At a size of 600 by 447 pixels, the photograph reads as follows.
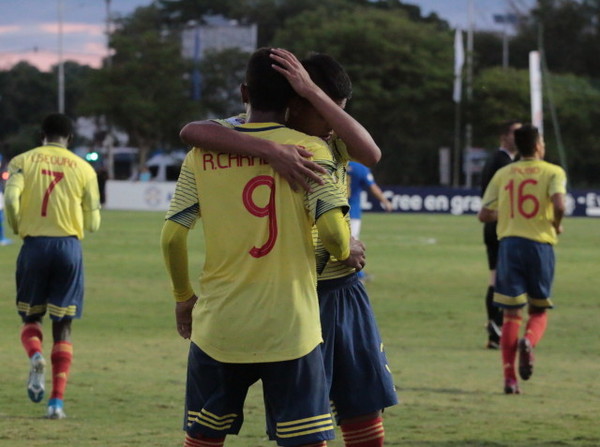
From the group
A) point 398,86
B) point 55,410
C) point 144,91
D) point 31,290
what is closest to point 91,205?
point 31,290

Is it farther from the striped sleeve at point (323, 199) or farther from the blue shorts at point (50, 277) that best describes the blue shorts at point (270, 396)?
the blue shorts at point (50, 277)

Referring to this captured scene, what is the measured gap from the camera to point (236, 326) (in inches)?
201

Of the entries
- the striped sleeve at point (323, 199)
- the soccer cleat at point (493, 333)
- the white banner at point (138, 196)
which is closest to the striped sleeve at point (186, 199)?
the striped sleeve at point (323, 199)

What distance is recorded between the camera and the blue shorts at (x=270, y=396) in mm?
5176

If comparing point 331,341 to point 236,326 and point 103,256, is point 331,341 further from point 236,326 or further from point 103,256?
point 103,256

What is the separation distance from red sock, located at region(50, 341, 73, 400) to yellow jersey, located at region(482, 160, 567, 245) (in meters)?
3.59

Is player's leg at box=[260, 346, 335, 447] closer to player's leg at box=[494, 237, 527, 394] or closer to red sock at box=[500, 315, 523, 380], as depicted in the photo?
red sock at box=[500, 315, 523, 380]

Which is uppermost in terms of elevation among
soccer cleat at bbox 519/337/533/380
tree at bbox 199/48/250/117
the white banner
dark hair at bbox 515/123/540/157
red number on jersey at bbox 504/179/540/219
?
tree at bbox 199/48/250/117

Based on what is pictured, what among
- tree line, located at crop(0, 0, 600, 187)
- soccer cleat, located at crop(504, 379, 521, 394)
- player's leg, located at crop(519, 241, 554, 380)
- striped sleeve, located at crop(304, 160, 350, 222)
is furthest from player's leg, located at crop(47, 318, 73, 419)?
tree line, located at crop(0, 0, 600, 187)

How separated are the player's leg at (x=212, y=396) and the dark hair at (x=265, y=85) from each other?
3.18 feet

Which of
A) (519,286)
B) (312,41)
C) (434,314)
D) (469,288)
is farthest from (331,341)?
(312,41)

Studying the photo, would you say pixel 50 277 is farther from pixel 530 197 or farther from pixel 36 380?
pixel 530 197

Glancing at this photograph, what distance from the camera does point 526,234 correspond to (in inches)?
422

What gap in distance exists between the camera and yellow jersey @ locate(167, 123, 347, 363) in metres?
5.03
